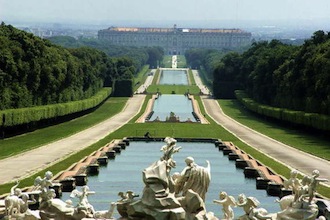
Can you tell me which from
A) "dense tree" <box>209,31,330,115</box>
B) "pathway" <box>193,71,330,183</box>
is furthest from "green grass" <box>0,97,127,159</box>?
"dense tree" <box>209,31,330,115</box>

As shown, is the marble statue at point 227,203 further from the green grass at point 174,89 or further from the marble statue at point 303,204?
the green grass at point 174,89

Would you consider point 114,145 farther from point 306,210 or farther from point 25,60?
point 306,210

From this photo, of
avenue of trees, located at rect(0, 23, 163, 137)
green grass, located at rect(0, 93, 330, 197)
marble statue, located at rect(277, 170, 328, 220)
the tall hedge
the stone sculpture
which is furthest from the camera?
the tall hedge

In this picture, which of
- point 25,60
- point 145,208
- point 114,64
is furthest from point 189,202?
point 114,64

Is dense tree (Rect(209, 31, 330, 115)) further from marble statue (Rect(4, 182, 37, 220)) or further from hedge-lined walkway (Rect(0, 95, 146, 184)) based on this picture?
marble statue (Rect(4, 182, 37, 220))

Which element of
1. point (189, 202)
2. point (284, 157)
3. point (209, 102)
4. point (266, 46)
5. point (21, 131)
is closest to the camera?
point (189, 202)

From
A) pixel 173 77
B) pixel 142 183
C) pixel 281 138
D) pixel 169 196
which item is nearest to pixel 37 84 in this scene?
pixel 281 138
